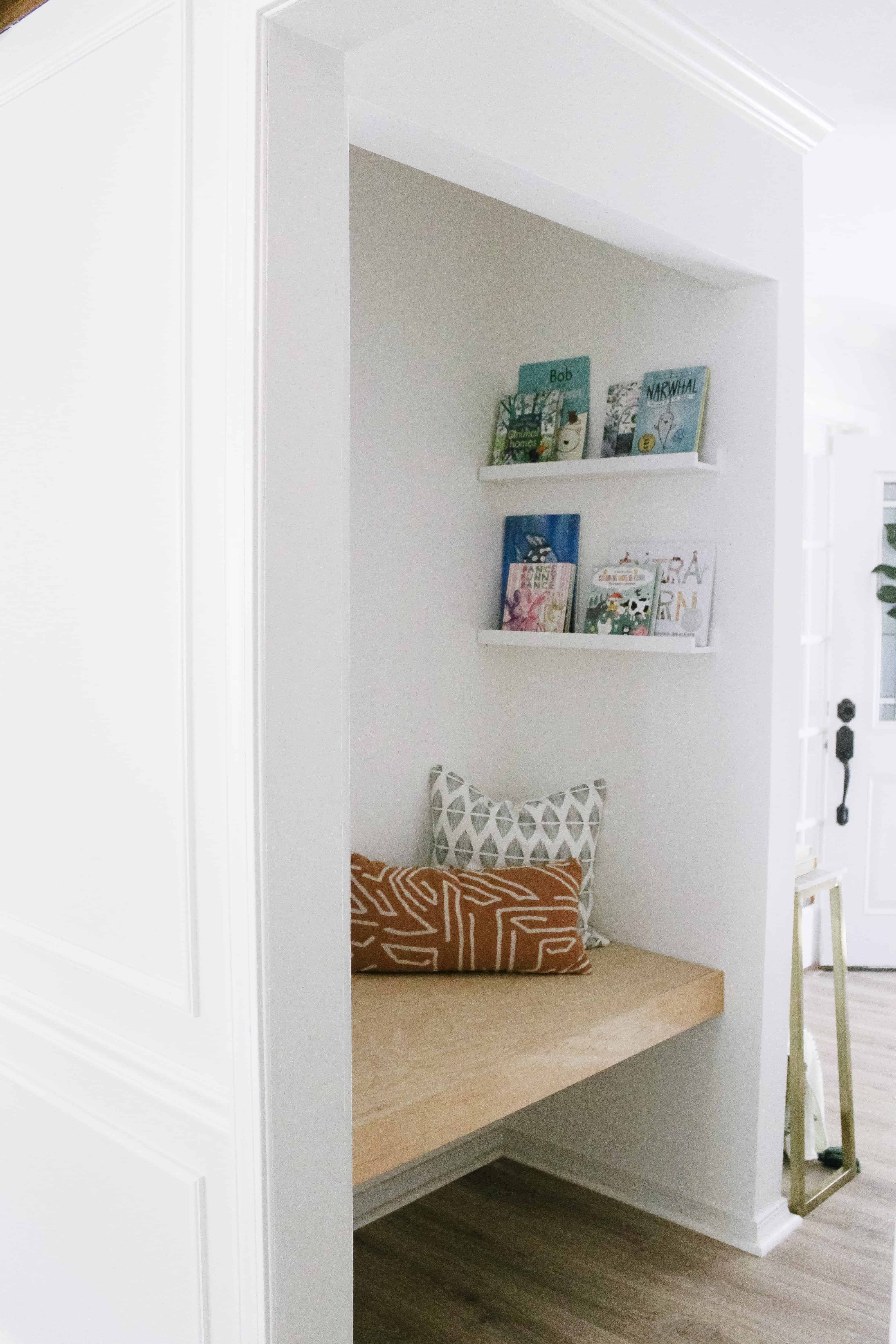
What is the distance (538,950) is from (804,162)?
219 centimetres

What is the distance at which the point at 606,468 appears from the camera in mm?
2699

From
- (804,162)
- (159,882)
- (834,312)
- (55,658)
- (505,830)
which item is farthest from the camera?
(834,312)

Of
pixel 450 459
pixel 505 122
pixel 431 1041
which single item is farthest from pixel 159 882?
pixel 450 459

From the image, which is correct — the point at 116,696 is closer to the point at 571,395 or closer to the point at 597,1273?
the point at 571,395

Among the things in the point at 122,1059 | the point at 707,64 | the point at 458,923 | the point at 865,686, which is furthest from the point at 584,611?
the point at 865,686

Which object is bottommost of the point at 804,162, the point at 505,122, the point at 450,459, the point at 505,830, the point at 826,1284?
the point at 826,1284

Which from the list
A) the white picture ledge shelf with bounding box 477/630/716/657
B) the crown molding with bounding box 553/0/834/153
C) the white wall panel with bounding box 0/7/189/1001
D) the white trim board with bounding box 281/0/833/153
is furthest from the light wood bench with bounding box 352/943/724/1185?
the crown molding with bounding box 553/0/834/153

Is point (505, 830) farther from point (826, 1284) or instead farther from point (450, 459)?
point (826, 1284)

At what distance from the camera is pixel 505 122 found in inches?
75.0

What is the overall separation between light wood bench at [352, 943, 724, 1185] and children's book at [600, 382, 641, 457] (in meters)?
1.24

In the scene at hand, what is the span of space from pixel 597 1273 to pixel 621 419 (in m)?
1.98

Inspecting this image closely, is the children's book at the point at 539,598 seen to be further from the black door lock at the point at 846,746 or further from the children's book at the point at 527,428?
the black door lock at the point at 846,746

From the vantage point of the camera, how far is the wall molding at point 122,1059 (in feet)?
5.12

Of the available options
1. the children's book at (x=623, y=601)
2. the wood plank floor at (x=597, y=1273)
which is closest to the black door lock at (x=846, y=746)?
the wood plank floor at (x=597, y=1273)
